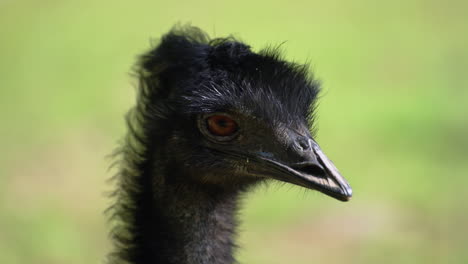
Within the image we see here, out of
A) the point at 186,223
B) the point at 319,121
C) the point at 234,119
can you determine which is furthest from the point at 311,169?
the point at 319,121

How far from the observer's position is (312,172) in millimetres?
1975

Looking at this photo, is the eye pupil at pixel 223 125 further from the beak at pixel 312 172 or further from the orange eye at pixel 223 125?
the beak at pixel 312 172

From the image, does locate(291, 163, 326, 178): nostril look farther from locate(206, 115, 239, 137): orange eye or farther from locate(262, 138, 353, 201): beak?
locate(206, 115, 239, 137): orange eye

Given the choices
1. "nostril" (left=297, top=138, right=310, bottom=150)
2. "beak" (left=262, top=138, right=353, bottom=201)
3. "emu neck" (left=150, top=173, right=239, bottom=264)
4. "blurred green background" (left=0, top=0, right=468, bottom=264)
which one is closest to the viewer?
"beak" (left=262, top=138, right=353, bottom=201)

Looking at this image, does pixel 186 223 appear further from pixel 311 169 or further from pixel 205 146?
pixel 311 169

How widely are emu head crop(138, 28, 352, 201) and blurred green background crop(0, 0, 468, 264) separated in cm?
125

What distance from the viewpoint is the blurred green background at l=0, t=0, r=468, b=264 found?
4441mm

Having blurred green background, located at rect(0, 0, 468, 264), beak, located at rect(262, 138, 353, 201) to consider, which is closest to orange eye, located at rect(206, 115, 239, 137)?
beak, located at rect(262, 138, 353, 201)
